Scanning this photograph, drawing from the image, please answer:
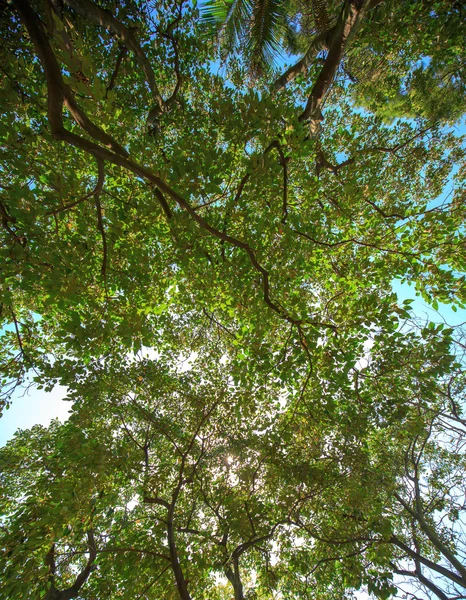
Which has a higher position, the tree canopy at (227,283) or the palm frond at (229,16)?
the palm frond at (229,16)

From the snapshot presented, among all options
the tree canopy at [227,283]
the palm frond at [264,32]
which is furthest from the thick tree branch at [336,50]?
the palm frond at [264,32]

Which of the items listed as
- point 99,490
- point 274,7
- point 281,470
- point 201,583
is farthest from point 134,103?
point 201,583

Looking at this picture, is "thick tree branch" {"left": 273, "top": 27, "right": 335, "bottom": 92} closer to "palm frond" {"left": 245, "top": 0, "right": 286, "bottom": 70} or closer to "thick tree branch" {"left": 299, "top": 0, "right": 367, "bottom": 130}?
"thick tree branch" {"left": 299, "top": 0, "right": 367, "bottom": 130}

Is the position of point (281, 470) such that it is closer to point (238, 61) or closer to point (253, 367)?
point (253, 367)

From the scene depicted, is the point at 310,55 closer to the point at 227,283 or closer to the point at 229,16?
the point at 229,16

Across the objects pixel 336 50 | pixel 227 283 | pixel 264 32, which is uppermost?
pixel 264 32

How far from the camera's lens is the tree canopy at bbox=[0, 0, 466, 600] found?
421 cm

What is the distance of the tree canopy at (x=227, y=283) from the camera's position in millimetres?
4211

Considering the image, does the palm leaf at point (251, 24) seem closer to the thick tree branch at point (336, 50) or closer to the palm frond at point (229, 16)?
the palm frond at point (229, 16)

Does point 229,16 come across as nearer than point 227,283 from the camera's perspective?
No

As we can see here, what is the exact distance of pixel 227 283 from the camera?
562 centimetres

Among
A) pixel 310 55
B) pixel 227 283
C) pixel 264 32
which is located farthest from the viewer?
pixel 264 32

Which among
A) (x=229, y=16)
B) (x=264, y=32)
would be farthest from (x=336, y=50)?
(x=229, y=16)

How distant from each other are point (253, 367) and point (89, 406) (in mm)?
3561
